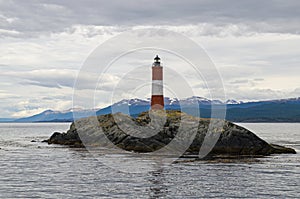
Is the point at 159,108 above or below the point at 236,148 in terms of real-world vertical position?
above

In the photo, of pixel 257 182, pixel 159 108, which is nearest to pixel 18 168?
pixel 257 182

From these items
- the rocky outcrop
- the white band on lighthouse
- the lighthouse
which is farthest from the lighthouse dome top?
the rocky outcrop

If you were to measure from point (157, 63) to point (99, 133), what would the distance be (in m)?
11.7

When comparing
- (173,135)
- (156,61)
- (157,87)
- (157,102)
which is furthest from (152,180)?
(156,61)

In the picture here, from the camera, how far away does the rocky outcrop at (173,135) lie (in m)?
52.1

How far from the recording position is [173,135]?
55.0 m

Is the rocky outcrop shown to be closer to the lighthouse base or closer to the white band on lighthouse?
the lighthouse base

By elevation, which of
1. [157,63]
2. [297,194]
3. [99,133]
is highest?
[157,63]

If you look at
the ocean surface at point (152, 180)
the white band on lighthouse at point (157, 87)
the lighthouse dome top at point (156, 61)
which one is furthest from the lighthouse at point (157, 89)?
the ocean surface at point (152, 180)

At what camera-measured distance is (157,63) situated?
6194 centimetres

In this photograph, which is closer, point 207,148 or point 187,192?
point 187,192

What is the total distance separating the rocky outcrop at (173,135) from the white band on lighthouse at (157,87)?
287cm

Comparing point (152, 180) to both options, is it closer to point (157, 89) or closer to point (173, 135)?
point (173, 135)

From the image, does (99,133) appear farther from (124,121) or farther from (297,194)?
(297,194)
